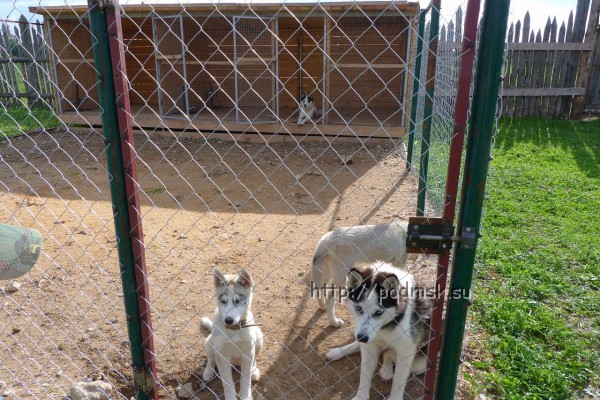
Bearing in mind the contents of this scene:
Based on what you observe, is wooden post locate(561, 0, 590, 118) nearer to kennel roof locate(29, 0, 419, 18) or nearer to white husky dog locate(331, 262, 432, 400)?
kennel roof locate(29, 0, 419, 18)

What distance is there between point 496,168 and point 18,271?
6.23 meters

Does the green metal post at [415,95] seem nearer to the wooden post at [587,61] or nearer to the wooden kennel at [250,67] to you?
the wooden kennel at [250,67]

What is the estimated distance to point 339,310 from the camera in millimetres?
3543

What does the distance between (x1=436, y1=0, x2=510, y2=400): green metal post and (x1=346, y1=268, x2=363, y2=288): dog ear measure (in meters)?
0.60

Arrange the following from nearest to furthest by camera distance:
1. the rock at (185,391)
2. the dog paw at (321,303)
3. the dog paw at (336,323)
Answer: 1. the rock at (185,391)
2. the dog paw at (336,323)
3. the dog paw at (321,303)

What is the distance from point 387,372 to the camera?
275cm

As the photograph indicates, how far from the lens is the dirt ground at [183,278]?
2.74m

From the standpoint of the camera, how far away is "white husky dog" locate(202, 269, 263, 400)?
2.49 meters

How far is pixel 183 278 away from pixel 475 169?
290cm

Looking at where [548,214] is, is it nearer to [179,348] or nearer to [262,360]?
[262,360]

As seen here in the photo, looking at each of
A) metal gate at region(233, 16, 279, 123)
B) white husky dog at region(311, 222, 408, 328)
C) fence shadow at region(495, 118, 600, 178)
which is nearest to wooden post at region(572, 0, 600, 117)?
fence shadow at region(495, 118, 600, 178)

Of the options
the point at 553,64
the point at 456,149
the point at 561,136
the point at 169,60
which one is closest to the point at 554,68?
the point at 553,64

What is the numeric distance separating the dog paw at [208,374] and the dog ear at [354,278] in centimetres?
101

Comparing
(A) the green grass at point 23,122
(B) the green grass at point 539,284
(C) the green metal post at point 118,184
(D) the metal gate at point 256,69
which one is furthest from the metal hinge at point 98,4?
(A) the green grass at point 23,122
